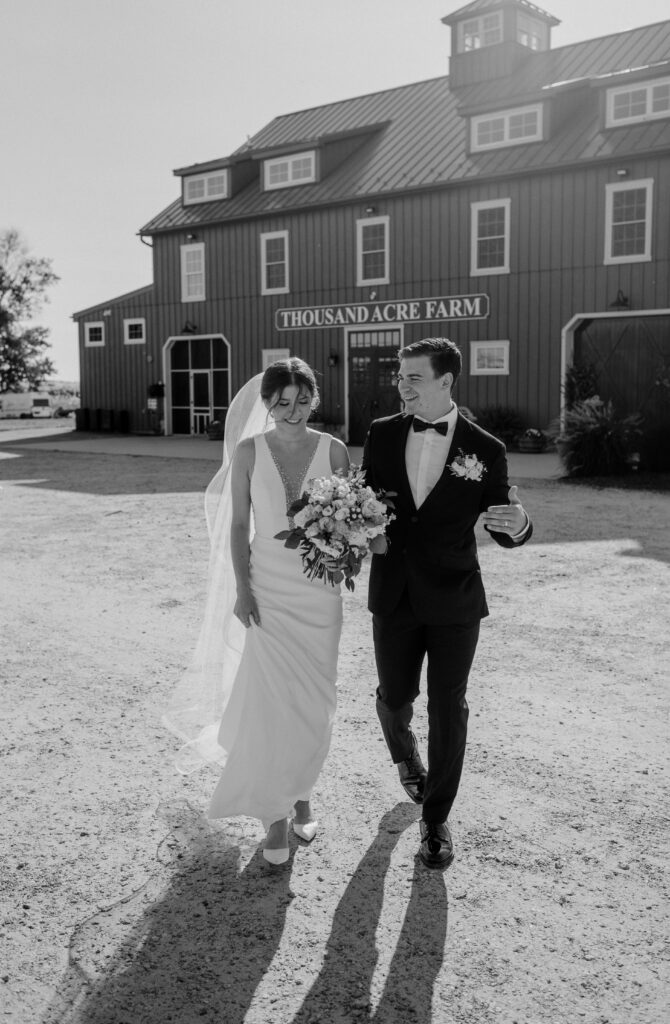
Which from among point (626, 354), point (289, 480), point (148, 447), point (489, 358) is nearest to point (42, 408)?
point (148, 447)

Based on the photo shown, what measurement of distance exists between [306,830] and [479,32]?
27268 millimetres

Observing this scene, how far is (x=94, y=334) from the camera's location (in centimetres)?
3509

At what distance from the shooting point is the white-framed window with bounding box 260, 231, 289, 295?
2873 centimetres

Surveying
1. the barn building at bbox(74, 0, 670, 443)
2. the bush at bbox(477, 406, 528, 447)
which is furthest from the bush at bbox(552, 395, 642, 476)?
the bush at bbox(477, 406, 528, 447)

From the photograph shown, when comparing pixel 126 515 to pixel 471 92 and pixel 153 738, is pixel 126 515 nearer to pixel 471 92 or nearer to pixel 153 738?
pixel 153 738

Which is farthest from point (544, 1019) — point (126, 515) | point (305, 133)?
point (305, 133)

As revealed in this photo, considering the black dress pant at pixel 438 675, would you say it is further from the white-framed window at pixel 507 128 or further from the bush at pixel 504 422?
the white-framed window at pixel 507 128

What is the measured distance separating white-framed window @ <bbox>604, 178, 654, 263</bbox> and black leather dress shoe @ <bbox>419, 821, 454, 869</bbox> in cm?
2056

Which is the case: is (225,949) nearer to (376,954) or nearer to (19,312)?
(376,954)

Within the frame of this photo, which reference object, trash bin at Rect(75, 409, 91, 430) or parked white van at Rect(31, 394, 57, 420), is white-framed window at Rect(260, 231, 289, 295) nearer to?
trash bin at Rect(75, 409, 91, 430)

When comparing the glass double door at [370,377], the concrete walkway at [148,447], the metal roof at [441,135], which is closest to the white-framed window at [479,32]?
the metal roof at [441,135]

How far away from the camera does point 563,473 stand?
1839cm

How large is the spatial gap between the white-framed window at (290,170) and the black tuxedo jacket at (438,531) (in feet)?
85.7

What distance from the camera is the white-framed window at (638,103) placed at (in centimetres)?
Result: 2200
